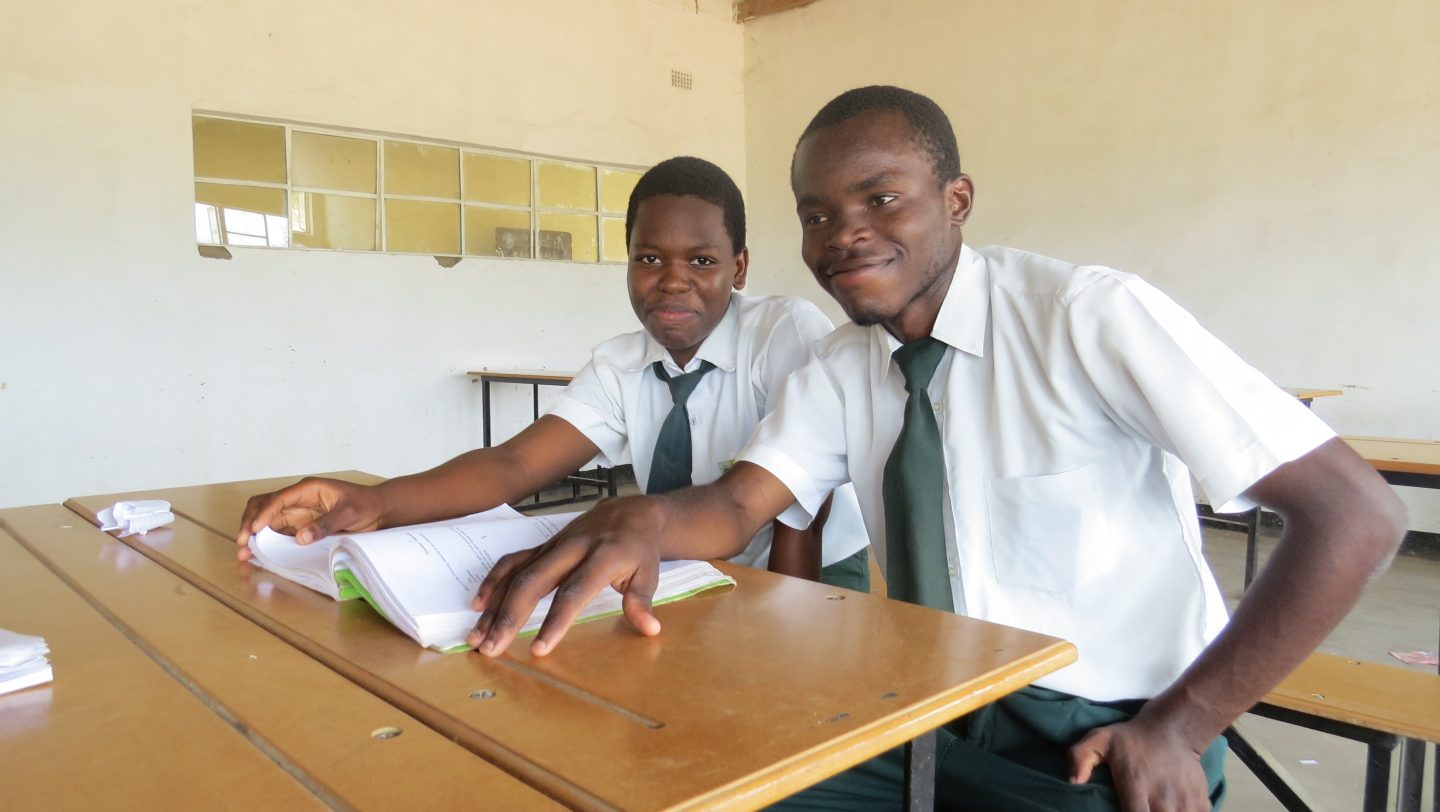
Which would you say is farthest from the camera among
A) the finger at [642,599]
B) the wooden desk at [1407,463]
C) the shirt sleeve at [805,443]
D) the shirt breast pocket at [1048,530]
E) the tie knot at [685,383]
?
the wooden desk at [1407,463]

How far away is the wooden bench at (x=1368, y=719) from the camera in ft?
4.19

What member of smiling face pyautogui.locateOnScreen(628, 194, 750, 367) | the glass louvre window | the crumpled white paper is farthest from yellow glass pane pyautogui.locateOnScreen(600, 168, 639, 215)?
the crumpled white paper

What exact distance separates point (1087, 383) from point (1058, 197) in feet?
15.2

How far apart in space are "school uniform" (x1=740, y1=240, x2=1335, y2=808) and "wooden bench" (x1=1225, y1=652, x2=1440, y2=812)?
0.41 metres

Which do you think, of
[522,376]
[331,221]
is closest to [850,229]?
[522,376]

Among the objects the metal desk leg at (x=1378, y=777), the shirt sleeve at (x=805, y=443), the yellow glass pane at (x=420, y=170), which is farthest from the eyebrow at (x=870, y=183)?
the yellow glass pane at (x=420, y=170)

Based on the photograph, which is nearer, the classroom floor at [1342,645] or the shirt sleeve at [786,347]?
the shirt sleeve at [786,347]

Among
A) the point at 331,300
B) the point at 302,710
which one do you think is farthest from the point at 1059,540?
the point at 331,300

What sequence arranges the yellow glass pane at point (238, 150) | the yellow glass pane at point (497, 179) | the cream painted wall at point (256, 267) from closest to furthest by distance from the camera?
the cream painted wall at point (256, 267), the yellow glass pane at point (238, 150), the yellow glass pane at point (497, 179)

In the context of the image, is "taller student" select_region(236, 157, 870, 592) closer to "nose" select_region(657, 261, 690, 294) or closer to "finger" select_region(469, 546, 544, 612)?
"nose" select_region(657, 261, 690, 294)

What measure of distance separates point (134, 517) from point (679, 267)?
36.9 inches

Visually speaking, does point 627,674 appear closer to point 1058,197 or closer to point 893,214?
point 893,214

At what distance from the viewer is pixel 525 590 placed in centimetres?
79

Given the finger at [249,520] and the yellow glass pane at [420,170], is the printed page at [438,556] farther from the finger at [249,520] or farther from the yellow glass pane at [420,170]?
the yellow glass pane at [420,170]
